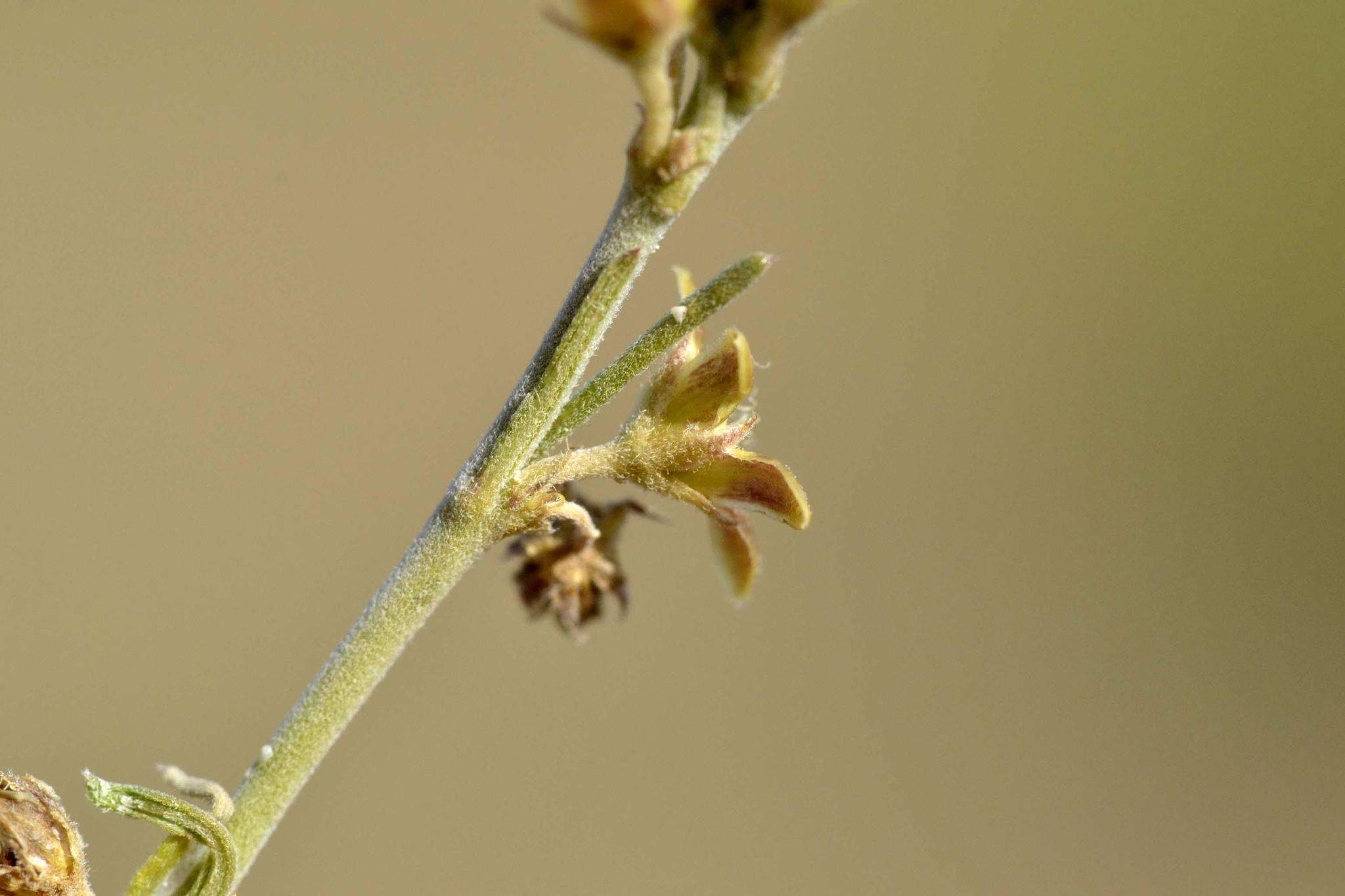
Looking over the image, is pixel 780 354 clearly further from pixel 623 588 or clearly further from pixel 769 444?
pixel 623 588

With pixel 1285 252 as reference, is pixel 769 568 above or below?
below

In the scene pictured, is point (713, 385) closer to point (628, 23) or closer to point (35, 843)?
point (628, 23)

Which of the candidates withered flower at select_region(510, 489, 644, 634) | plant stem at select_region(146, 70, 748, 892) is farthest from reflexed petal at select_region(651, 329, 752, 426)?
withered flower at select_region(510, 489, 644, 634)

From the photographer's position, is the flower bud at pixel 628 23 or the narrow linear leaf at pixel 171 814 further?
the narrow linear leaf at pixel 171 814

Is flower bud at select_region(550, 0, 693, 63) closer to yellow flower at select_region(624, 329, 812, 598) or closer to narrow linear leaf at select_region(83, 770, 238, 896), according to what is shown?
yellow flower at select_region(624, 329, 812, 598)

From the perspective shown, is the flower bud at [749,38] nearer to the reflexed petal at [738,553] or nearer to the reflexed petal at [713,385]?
the reflexed petal at [713,385]

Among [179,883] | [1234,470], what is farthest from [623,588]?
[1234,470]

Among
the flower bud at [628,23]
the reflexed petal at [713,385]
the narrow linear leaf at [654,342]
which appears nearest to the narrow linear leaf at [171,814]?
the narrow linear leaf at [654,342]
